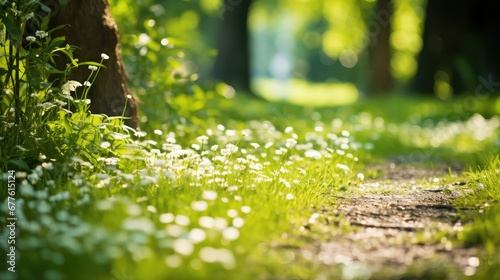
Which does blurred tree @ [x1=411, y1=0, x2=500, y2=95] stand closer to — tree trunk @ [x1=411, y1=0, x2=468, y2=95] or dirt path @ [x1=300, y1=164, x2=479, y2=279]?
tree trunk @ [x1=411, y1=0, x2=468, y2=95]

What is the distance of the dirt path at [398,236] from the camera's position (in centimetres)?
298

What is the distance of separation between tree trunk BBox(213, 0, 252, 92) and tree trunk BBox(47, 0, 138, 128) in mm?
12216

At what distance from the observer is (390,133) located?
976cm

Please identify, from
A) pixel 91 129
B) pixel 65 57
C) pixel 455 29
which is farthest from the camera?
pixel 455 29

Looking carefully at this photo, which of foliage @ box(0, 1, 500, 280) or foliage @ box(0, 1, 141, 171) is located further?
foliage @ box(0, 1, 141, 171)

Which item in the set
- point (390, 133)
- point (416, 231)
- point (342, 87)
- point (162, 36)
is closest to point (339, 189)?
point (416, 231)

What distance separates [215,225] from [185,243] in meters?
0.32

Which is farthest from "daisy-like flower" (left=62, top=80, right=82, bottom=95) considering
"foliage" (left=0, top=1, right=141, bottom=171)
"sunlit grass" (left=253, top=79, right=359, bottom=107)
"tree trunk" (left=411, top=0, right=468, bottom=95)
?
"tree trunk" (left=411, top=0, right=468, bottom=95)

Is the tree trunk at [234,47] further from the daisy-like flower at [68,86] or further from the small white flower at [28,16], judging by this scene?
the small white flower at [28,16]

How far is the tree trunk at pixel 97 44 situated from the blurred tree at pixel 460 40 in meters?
12.1

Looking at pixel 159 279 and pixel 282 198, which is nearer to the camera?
pixel 159 279

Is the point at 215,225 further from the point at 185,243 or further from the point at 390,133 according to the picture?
the point at 390,133

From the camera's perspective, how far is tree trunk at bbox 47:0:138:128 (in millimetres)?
5242

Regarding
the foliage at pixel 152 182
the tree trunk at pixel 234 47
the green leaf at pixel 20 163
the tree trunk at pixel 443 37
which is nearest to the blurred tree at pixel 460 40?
the tree trunk at pixel 443 37
